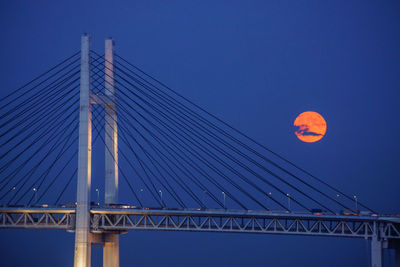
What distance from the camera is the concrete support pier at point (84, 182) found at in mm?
47906

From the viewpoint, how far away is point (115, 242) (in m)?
52.7

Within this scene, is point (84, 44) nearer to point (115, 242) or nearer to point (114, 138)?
point (114, 138)

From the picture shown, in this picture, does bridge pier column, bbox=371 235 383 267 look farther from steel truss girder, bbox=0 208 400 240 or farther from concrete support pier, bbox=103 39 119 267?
concrete support pier, bbox=103 39 119 267

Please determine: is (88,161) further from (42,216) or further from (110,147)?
(42,216)

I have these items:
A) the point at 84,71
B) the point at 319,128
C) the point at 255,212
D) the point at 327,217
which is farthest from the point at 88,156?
the point at 319,128

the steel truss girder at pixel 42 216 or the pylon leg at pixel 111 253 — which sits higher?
the steel truss girder at pixel 42 216

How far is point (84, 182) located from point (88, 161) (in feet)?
5.91

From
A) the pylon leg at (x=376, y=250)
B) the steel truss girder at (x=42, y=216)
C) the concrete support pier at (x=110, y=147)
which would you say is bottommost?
the pylon leg at (x=376, y=250)

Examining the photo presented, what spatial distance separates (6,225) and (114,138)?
11929 mm

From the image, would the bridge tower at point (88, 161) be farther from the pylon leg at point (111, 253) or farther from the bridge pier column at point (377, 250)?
the bridge pier column at point (377, 250)

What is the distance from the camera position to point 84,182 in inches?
1892

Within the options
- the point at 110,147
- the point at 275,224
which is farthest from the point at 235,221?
the point at 110,147

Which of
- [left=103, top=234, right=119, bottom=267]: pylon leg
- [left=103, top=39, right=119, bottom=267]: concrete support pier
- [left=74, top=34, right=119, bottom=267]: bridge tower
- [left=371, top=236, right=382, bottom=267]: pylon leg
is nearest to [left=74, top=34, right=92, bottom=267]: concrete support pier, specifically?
[left=74, top=34, right=119, bottom=267]: bridge tower

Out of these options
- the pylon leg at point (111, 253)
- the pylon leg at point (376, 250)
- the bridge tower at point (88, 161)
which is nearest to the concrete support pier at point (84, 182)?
the bridge tower at point (88, 161)
